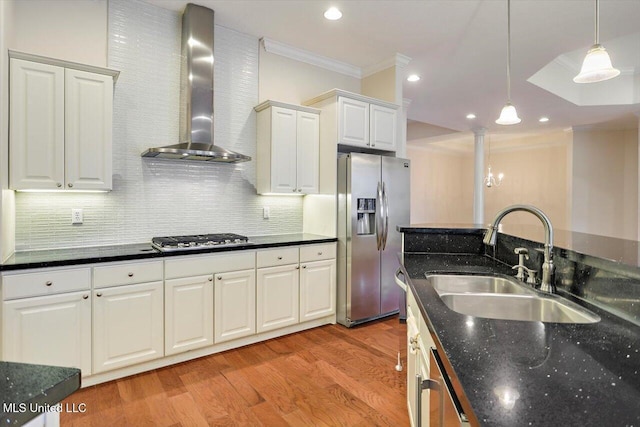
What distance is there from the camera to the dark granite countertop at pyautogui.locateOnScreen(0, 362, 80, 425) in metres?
0.66

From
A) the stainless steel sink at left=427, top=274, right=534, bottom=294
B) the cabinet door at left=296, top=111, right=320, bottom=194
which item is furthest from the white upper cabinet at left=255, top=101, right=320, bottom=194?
the stainless steel sink at left=427, top=274, right=534, bottom=294

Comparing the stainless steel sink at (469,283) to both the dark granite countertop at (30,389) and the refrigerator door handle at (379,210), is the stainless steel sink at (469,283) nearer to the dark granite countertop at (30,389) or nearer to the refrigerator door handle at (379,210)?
the dark granite countertop at (30,389)

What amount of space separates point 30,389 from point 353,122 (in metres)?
3.34

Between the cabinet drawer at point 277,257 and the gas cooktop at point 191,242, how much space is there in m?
0.20

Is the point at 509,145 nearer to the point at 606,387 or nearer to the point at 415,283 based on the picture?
the point at 415,283

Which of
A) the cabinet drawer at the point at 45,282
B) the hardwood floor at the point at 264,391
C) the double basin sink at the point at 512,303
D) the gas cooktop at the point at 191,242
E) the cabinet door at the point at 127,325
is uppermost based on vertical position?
the gas cooktop at the point at 191,242

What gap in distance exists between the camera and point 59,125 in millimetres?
2377

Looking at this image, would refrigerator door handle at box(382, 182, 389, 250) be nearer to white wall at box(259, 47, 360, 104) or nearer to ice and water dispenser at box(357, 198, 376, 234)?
ice and water dispenser at box(357, 198, 376, 234)

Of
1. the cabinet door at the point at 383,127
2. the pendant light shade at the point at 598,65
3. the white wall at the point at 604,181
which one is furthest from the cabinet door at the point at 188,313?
the white wall at the point at 604,181

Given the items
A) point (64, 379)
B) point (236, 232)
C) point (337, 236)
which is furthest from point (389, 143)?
point (64, 379)

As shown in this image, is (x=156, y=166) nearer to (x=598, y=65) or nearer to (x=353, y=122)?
(x=353, y=122)

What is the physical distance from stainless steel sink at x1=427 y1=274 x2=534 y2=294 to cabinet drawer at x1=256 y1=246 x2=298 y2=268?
1623 mm

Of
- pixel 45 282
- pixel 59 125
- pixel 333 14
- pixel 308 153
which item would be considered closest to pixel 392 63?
pixel 333 14

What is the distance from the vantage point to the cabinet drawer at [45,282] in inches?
81.6
